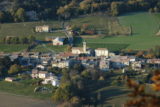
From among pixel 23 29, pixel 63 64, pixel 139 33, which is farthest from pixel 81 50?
pixel 23 29

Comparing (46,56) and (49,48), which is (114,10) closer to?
(49,48)

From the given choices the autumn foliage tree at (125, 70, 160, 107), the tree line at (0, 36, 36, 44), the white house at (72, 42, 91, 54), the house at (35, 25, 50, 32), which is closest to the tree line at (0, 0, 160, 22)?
the house at (35, 25, 50, 32)

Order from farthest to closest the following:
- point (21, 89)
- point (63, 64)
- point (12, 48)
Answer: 1. point (12, 48)
2. point (63, 64)
3. point (21, 89)

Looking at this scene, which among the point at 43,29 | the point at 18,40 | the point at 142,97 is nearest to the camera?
the point at 142,97

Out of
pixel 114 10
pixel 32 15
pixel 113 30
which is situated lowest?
pixel 113 30

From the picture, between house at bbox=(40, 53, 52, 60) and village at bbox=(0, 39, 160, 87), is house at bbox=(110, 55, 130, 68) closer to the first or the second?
village at bbox=(0, 39, 160, 87)
